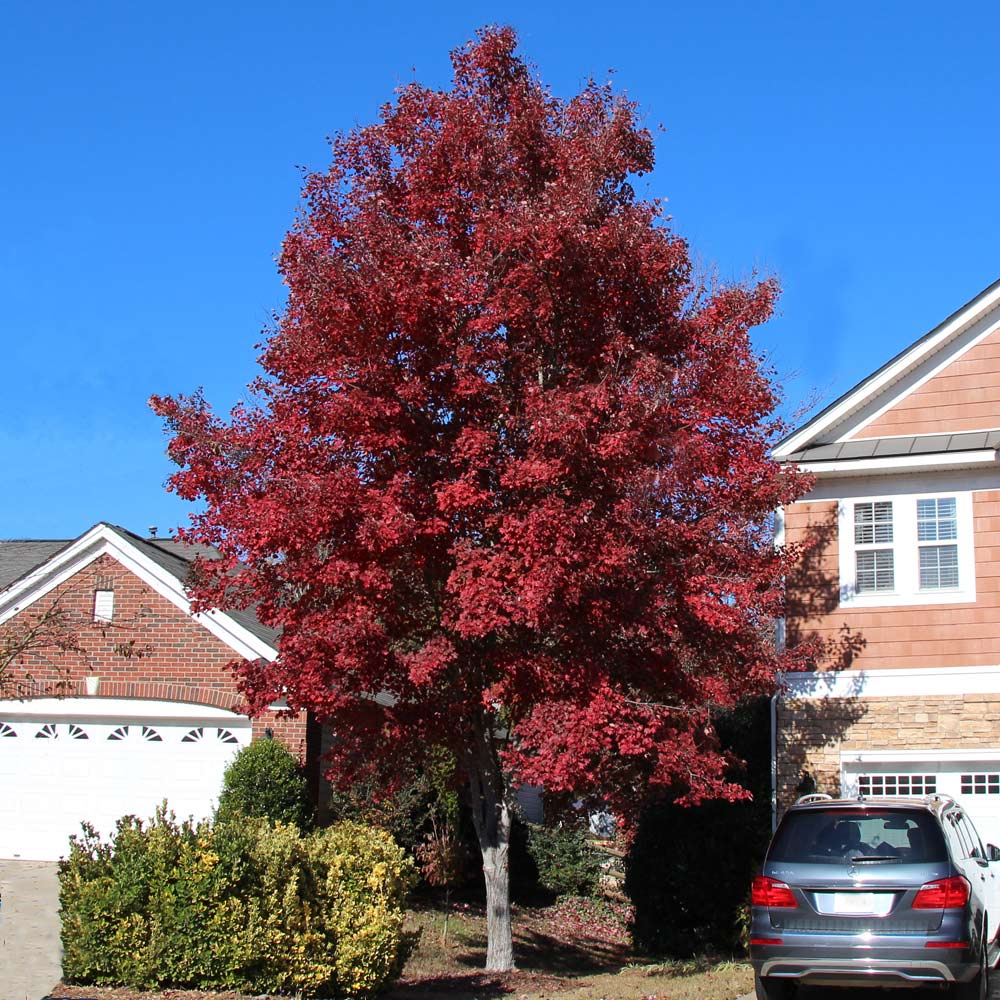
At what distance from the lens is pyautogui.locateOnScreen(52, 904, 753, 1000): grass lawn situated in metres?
10.7

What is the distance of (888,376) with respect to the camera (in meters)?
15.4

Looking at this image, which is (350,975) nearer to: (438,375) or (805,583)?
(438,375)

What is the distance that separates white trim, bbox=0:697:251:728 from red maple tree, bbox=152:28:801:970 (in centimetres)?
566

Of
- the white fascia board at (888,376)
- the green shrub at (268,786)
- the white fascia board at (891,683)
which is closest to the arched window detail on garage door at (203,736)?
the green shrub at (268,786)

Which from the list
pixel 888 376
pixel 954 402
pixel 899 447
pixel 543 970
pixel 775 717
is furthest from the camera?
pixel 888 376

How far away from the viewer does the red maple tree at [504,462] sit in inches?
428

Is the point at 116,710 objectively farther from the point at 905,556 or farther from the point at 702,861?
the point at 905,556

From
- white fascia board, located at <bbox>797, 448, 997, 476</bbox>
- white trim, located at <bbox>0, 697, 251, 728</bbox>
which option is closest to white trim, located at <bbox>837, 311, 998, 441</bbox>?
white fascia board, located at <bbox>797, 448, 997, 476</bbox>

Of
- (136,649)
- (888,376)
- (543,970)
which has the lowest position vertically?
(543,970)

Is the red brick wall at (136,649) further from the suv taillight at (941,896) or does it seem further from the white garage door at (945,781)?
the suv taillight at (941,896)

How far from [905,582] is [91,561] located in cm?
1195

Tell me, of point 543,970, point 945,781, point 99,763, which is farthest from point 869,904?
point 99,763

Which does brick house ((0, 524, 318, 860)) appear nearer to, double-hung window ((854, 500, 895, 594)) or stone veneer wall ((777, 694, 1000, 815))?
stone veneer wall ((777, 694, 1000, 815))

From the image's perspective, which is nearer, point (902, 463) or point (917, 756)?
point (917, 756)
